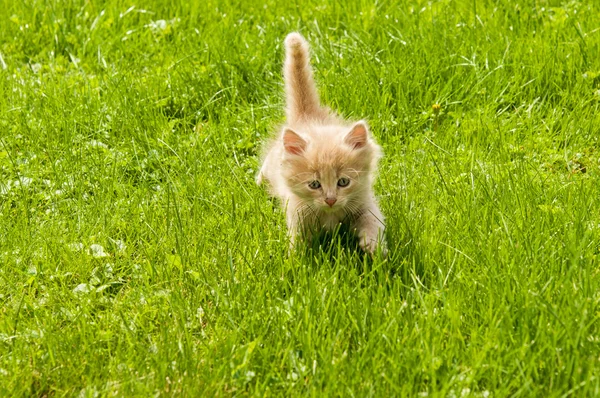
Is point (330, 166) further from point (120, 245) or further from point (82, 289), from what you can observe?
point (82, 289)

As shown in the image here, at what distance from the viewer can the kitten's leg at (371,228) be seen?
365cm

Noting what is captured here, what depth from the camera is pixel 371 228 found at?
3785mm

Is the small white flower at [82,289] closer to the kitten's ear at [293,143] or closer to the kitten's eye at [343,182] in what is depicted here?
the kitten's ear at [293,143]

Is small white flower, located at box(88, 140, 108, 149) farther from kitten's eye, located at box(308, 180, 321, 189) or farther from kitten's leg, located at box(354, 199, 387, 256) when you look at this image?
kitten's leg, located at box(354, 199, 387, 256)

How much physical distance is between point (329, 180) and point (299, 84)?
0.76 m

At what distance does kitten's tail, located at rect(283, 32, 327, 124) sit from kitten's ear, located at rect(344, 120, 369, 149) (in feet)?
1.89

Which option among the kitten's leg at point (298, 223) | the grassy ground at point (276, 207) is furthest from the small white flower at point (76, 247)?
the kitten's leg at point (298, 223)

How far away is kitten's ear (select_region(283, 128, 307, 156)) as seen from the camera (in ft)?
12.5

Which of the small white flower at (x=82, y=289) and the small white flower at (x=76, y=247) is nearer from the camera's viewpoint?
the small white flower at (x=82, y=289)

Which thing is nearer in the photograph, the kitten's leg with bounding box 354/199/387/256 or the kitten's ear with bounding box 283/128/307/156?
the kitten's leg with bounding box 354/199/387/256

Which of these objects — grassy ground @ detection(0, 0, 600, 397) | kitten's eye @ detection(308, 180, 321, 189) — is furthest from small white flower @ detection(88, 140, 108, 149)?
kitten's eye @ detection(308, 180, 321, 189)

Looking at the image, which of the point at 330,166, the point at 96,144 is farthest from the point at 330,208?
the point at 96,144

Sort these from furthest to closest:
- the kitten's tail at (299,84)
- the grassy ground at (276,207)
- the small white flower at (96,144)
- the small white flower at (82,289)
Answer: the small white flower at (96,144), the kitten's tail at (299,84), the small white flower at (82,289), the grassy ground at (276,207)

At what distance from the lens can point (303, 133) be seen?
13.2ft
